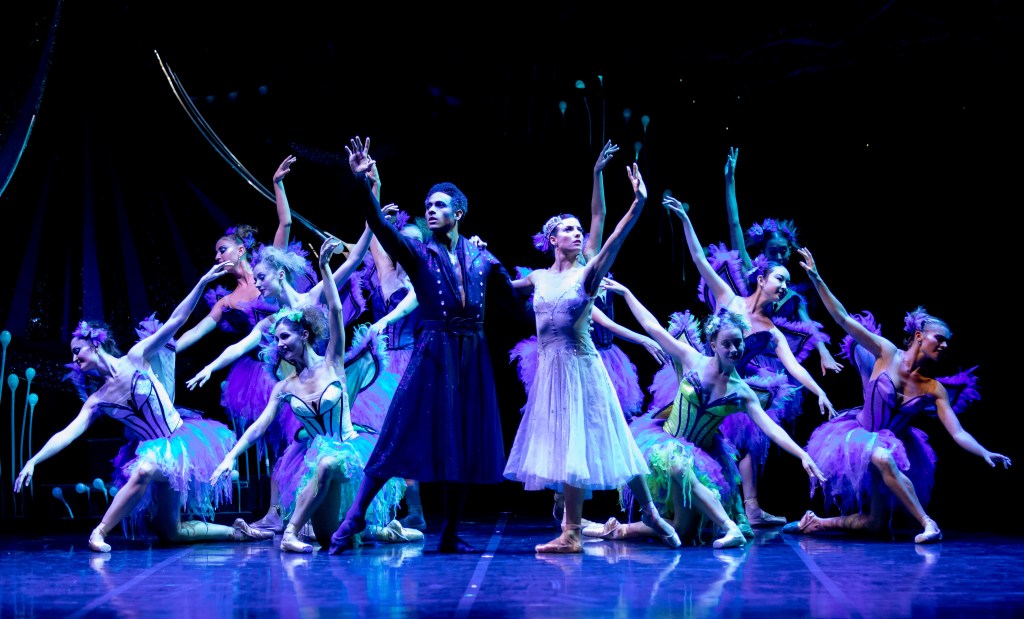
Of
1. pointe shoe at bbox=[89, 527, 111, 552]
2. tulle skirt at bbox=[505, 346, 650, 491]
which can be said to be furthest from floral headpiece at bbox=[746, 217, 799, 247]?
pointe shoe at bbox=[89, 527, 111, 552]

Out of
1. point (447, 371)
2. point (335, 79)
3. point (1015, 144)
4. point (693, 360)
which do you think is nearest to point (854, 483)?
point (693, 360)

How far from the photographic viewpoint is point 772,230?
570cm

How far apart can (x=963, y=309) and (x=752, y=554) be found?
8.96 feet

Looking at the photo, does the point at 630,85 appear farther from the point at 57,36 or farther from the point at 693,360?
the point at 57,36

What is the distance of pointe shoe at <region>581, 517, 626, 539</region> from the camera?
15.4ft

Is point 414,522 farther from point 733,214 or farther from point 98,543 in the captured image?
point 733,214

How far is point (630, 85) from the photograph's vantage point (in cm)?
620

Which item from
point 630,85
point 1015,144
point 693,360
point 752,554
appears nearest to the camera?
point 752,554

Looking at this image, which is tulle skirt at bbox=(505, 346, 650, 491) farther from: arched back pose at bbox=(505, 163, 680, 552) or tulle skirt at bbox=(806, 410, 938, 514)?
tulle skirt at bbox=(806, 410, 938, 514)

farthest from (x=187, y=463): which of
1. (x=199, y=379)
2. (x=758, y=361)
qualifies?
(x=758, y=361)

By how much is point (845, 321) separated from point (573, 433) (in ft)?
4.71

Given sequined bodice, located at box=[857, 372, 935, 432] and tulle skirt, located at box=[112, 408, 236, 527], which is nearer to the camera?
tulle skirt, located at box=[112, 408, 236, 527]

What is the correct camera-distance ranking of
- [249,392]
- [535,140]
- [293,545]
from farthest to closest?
[535,140]
[249,392]
[293,545]

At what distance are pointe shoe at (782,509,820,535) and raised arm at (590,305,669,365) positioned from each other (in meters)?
0.90
